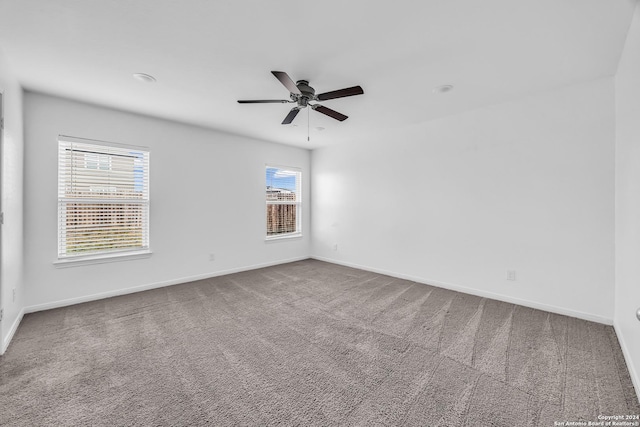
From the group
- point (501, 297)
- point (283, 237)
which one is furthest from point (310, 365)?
point (283, 237)

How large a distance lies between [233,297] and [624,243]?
4.08 meters

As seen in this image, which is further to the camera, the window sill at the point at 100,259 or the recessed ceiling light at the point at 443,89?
the window sill at the point at 100,259

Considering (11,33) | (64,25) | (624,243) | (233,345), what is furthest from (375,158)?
(11,33)

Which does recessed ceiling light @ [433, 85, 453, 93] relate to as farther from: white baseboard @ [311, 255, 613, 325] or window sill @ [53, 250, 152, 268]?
window sill @ [53, 250, 152, 268]

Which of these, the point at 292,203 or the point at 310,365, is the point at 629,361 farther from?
the point at 292,203

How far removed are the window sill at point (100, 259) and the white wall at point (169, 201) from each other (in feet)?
0.19

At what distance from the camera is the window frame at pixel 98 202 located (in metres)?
3.18

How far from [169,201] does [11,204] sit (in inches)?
64.9

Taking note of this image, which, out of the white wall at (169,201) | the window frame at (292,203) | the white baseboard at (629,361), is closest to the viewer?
the white baseboard at (629,361)

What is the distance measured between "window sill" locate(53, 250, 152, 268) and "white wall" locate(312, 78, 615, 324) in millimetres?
3583

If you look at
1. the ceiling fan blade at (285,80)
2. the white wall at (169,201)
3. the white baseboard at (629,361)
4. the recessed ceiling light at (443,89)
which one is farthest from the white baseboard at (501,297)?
the ceiling fan blade at (285,80)

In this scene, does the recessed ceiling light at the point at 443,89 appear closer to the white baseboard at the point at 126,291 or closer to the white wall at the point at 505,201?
the white wall at the point at 505,201

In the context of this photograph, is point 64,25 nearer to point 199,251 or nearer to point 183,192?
point 183,192

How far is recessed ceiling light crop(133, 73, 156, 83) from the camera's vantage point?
102 inches
